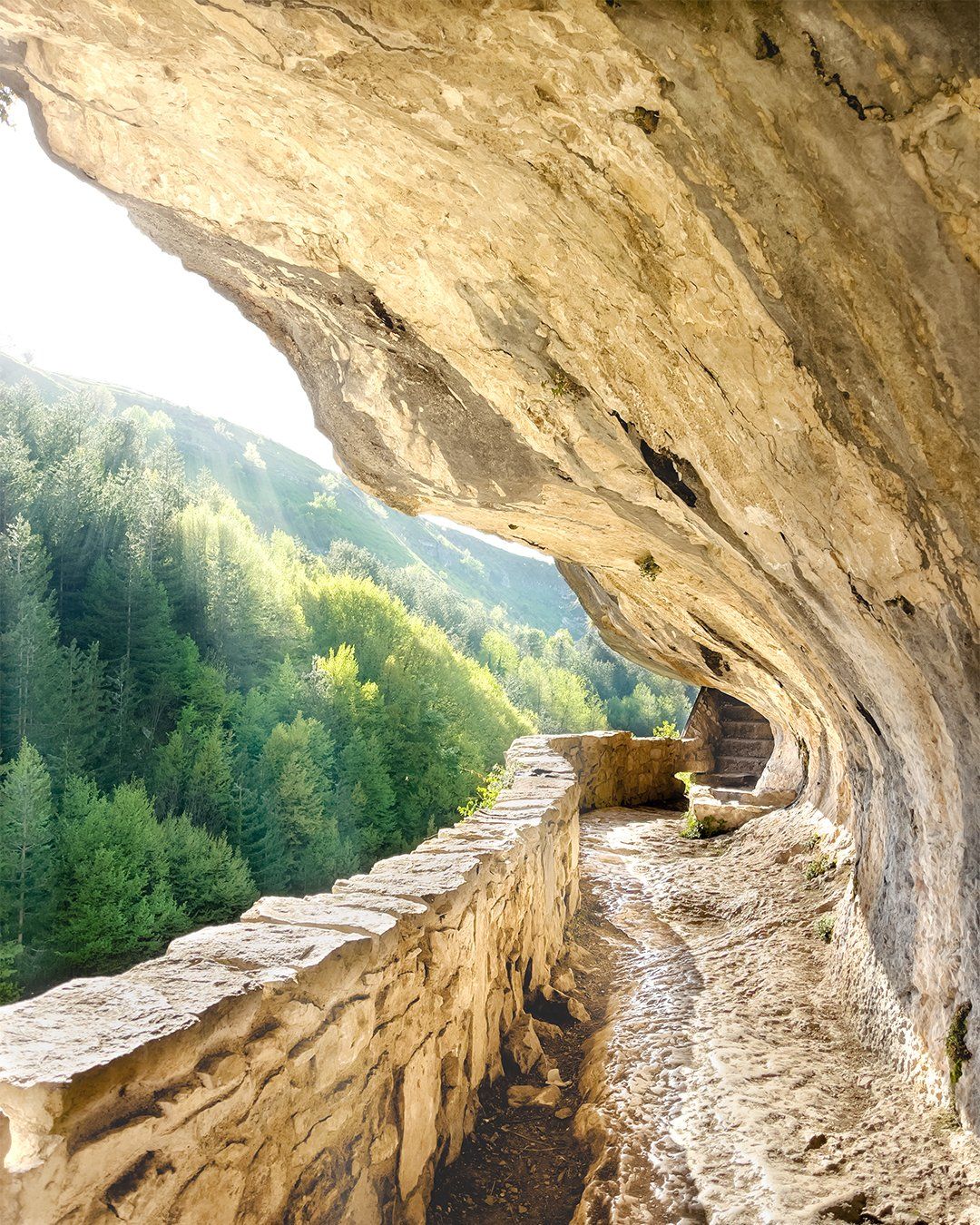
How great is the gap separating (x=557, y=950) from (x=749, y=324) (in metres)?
3.69

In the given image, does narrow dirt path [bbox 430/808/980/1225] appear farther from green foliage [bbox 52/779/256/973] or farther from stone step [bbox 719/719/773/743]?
green foliage [bbox 52/779/256/973]

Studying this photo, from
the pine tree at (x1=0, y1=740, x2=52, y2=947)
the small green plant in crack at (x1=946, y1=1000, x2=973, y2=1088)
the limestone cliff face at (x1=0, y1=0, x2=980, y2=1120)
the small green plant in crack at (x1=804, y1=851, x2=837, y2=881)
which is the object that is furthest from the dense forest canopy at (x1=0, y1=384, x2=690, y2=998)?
the small green plant in crack at (x1=946, y1=1000, x2=973, y2=1088)

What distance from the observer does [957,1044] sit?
2674 mm

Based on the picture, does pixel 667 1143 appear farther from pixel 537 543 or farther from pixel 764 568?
pixel 537 543

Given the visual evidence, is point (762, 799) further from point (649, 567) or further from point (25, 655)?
point (25, 655)

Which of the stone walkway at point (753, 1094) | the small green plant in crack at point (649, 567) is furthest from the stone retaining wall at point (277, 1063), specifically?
the small green plant in crack at point (649, 567)

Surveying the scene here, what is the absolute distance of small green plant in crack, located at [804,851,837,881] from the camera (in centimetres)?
536

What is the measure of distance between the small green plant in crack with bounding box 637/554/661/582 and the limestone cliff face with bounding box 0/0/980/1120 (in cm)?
86

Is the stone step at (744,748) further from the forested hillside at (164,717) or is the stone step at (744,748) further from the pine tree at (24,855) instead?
the pine tree at (24,855)

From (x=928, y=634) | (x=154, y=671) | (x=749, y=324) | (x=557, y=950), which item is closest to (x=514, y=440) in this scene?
(x=749, y=324)

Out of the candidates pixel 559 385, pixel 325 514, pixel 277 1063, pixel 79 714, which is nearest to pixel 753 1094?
pixel 277 1063

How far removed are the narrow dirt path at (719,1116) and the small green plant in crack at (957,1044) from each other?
14 cm

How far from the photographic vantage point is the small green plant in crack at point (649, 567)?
17.8 feet

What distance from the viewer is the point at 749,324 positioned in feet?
7.61
